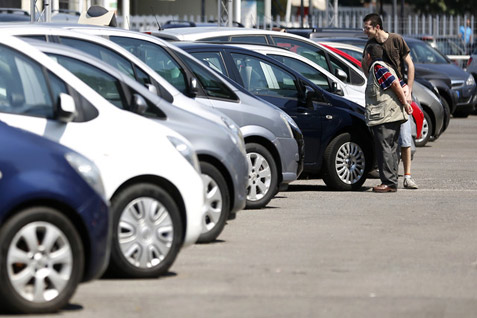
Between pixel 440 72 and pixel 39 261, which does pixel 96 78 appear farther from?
pixel 440 72

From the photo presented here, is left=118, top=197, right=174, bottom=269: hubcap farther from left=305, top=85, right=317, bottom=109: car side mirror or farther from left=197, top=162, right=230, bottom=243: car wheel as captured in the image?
left=305, top=85, right=317, bottom=109: car side mirror

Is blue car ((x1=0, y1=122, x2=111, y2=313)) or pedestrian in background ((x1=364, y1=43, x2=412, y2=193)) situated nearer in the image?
blue car ((x1=0, y1=122, x2=111, y2=313))

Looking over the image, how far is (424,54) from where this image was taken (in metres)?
26.4

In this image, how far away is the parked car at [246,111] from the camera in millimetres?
11312

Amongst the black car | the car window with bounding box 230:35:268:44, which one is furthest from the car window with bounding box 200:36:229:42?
the black car

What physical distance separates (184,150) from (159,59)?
10.7ft

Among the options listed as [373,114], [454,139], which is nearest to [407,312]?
[373,114]

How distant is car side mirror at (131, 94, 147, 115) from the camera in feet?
27.5

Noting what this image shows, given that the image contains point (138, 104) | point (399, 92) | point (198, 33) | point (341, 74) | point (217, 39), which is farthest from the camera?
point (217, 39)

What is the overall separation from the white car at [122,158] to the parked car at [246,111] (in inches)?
116

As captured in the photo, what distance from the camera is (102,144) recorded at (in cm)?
795

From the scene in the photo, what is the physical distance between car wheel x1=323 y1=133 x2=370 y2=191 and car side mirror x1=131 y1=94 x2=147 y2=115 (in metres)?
5.36

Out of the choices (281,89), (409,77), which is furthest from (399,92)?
(281,89)

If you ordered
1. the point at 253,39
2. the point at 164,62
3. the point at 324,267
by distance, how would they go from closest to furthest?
the point at 324,267, the point at 164,62, the point at 253,39
